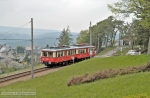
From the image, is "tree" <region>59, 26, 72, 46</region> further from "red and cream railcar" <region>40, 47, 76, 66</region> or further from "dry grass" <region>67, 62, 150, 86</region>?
"dry grass" <region>67, 62, 150, 86</region>

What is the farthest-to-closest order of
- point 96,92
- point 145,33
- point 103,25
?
1. point 103,25
2. point 145,33
3. point 96,92

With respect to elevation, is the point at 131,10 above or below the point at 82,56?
above

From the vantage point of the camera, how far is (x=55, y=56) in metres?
32.9

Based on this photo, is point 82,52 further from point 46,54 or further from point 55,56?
point 55,56

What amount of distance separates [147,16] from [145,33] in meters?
29.9

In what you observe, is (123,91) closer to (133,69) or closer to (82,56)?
(133,69)

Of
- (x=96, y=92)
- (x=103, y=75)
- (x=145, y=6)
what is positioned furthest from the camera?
(x=145, y=6)

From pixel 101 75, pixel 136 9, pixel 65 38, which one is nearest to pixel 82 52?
pixel 136 9

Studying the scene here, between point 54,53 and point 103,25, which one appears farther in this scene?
point 103,25

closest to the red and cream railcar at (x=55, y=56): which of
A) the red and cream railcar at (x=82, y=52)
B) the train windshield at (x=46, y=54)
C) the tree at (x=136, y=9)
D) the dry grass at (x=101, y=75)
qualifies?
the train windshield at (x=46, y=54)

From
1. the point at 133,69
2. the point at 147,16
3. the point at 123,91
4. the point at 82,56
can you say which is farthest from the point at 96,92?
the point at 82,56

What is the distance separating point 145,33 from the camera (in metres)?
54.4

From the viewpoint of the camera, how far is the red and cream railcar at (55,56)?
33.0 metres

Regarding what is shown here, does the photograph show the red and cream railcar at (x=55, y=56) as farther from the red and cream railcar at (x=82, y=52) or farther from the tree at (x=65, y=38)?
the tree at (x=65, y=38)
